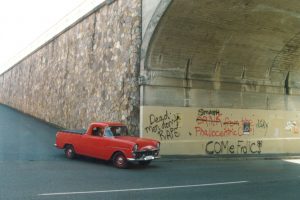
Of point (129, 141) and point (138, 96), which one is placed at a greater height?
point (138, 96)

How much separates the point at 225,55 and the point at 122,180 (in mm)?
10274

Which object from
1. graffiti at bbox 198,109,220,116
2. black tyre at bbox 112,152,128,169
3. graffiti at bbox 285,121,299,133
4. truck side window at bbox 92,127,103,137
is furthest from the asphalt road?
graffiti at bbox 285,121,299,133

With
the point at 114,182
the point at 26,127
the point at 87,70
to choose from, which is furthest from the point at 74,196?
the point at 26,127

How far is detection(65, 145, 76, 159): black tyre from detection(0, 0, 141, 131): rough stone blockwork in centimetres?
329

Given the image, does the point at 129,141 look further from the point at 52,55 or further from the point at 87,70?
the point at 52,55

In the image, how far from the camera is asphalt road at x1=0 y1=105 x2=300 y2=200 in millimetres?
8180

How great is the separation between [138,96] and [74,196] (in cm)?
970

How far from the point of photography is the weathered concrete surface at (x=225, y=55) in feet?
51.3

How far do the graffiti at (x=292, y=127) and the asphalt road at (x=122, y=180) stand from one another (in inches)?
312

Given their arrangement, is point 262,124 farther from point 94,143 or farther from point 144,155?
point 94,143

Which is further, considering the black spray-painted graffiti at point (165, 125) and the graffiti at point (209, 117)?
the graffiti at point (209, 117)

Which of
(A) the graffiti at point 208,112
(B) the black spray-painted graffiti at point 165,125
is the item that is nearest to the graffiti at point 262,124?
(A) the graffiti at point 208,112

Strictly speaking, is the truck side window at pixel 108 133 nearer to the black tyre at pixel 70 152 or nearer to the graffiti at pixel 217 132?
the black tyre at pixel 70 152

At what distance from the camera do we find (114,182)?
988 centimetres
